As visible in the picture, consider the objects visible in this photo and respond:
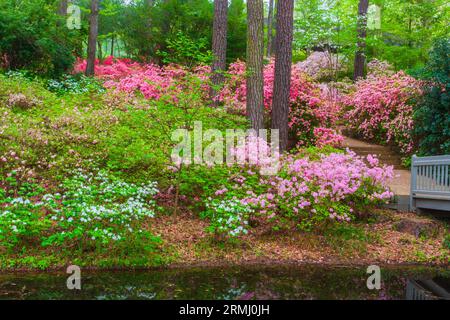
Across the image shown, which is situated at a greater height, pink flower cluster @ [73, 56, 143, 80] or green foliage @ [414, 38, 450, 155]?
pink flower cluster @ [73, 56, 143, 80]

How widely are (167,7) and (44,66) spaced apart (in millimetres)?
5282

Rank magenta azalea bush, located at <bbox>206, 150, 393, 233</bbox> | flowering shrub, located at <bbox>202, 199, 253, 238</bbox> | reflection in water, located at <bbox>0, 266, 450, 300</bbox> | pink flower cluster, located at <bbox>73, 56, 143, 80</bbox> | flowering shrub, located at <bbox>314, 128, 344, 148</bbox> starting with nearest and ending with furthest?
reflection in water, located at <bbox>0, 266, 450, 300</bbox>
flowering shrub, located at <bbox>202, 199, 253, 238</bbox>
magenta azalea bush, located at <bbox>206, 150, 393, 233</bbox>
flowering shrub, located at <bbox>314, 128, 344, 148</bbox>
pink flower cluster, located at <bbox>73, 56, 143, 80</bbox>

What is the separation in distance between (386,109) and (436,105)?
275 cm

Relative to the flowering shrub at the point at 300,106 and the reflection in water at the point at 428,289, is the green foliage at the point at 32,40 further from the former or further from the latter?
the reflection in water at the point at 428,289

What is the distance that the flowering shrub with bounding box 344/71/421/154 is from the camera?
1183 centimetres

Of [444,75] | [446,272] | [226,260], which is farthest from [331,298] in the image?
[444,75]

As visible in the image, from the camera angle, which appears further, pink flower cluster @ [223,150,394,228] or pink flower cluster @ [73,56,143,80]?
pink flower cluster @ [73,56,143,80]

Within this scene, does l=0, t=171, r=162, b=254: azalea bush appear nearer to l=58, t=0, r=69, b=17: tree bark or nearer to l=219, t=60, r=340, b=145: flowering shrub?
l=219, t=60, r=340, b=145: flowering shrub

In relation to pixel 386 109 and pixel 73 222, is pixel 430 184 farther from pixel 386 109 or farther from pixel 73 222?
pixel 73 222

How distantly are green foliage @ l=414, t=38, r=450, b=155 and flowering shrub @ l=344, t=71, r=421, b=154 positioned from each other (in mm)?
704

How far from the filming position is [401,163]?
1162 cm

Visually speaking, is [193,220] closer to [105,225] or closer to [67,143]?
[105,225]

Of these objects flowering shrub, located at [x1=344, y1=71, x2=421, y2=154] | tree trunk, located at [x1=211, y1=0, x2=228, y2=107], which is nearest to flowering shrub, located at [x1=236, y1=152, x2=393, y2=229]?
flowering shrub, located at [x1=344, y1=71, x2=421, y2=154]

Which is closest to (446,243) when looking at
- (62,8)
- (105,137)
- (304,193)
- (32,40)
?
(304,193)
